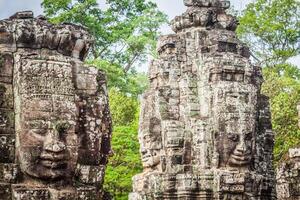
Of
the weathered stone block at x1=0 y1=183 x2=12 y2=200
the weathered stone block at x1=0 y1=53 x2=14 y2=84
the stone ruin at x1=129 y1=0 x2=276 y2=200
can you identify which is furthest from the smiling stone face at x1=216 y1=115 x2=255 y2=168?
the weathered stone block at x1=0 y1=183 x2=12 y2=200

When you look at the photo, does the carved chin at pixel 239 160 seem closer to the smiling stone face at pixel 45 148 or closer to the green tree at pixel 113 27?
the smiling stone face at pixel 45 148

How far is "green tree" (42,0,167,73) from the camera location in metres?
30.2

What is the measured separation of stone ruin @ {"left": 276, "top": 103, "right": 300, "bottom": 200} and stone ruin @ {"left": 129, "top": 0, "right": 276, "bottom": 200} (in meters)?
1.00

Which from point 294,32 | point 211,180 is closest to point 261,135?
point 211,180

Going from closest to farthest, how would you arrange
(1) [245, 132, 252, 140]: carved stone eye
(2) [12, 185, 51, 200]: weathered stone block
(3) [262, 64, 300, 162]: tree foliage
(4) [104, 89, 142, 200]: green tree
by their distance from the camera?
1. (2) [12, 185, 51, 200]: weathered stone block
2. (1) [245, 132, 252, 140]: carved stone eye
3. (4) [104, 89, 142, 200]: green tree
4. (3) [262, 64, 300, 162]: tree foliage

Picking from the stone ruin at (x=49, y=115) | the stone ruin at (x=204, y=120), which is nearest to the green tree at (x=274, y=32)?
the stone ruin at (x=204, y=120)

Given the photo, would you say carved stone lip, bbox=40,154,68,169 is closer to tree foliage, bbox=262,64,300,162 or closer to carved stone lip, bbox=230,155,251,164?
carved stone lip, bbox=230,155,251,164

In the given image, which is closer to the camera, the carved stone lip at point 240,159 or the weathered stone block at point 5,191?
the weathered stone block at point 5,191

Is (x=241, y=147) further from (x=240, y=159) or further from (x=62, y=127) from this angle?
(x=62, y=127)

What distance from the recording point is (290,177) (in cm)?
1305

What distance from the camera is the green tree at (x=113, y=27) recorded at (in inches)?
1190

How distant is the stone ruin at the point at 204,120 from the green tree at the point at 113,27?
575 inches

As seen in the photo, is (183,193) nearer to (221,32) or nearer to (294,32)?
(221,32)

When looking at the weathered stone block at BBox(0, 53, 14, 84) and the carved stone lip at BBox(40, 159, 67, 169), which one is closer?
the carved stone lip at BBox(40, 159, 67, 169)
